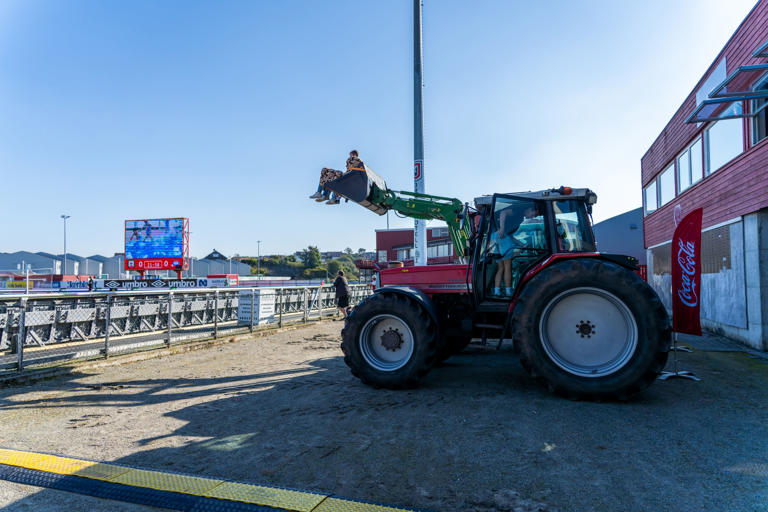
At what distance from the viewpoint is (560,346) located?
489 centimetres

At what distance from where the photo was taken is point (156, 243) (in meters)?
26.7

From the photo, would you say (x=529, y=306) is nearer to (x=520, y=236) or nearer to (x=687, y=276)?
(x=520, y=236)

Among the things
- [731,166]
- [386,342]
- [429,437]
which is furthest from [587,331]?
[731,166]

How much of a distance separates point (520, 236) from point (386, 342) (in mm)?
2156

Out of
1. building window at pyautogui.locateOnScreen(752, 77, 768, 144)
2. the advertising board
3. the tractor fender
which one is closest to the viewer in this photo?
the tractor fender

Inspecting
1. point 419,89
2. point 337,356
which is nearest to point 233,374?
point 337,356

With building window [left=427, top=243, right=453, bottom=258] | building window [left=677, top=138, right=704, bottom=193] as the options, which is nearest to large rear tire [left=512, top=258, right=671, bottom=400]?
building window [left=677, top=138, right=704, bottom=193]

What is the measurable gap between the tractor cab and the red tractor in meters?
0.01

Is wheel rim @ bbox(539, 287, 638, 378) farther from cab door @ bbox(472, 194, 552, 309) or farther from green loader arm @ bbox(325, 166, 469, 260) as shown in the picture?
green loader arm @ bbox(325, 166, 469, 260)

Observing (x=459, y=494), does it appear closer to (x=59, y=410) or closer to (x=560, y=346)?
(x=560, y=346)

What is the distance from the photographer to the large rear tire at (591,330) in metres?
4.44

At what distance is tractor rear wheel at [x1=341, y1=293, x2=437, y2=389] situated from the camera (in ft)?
17.3

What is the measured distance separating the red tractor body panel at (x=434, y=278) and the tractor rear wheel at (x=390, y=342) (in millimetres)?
698

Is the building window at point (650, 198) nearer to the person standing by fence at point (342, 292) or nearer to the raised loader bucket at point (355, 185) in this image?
the person standing by fence at point (342, 292)
